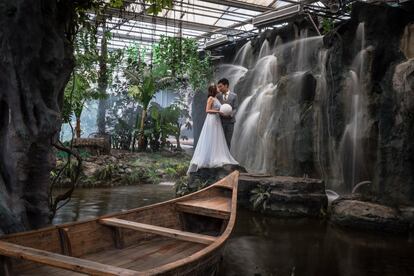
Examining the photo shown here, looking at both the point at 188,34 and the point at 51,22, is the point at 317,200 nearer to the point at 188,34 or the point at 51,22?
the point at 51,22

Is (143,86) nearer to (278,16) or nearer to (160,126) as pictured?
(160,126)

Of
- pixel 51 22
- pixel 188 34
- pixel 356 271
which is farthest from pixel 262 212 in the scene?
pixel 188 34

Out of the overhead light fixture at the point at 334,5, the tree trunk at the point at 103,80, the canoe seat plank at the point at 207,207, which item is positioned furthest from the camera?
the tree trunk at the point at 103,80

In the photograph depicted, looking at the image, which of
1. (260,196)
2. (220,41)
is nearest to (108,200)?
Answer: (260,196)

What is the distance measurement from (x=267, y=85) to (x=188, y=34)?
7653mm

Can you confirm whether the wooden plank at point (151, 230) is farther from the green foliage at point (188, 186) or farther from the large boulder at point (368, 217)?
the green foliage at point (188, 186)

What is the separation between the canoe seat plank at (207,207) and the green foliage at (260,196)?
9.35ft

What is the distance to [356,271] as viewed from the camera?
18.1 feet

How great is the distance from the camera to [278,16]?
1371 centimetres

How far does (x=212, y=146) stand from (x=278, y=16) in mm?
6285

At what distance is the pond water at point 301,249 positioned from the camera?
5496 mm

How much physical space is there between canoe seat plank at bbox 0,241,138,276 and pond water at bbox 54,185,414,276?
2428 mm

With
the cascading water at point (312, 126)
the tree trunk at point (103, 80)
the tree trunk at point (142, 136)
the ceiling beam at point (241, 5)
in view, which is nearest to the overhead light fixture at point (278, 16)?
the ceiling beam at point (241, 5)

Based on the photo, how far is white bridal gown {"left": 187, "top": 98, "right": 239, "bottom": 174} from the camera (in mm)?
9414
